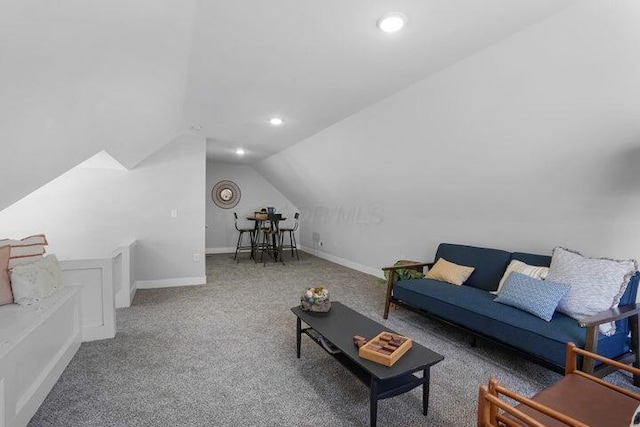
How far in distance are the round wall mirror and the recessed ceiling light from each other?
6.38 metres

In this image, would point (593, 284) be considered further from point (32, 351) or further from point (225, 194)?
point (225, 194)

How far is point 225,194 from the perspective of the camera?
7645mm

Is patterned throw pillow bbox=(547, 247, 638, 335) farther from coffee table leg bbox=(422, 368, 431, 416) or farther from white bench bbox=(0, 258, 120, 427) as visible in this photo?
white bench bbox=(0, 258, 120, 427)

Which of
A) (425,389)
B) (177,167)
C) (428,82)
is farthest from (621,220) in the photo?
(177,167)

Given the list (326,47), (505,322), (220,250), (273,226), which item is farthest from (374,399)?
(220,250)

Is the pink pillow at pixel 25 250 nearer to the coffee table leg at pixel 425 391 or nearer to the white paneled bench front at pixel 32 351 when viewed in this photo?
the white paneled bench front at pixel 32 351

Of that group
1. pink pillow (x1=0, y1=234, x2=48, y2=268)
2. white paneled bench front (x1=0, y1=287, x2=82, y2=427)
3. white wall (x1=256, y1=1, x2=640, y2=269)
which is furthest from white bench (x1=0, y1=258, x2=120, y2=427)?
white wall (x1=256, y1=1, x2=640, y2=269)

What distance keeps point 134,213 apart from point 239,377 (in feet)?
10.3

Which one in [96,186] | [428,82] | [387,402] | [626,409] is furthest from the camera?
[96,186]

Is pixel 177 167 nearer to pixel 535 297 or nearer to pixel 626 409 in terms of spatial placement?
pixel 535 297

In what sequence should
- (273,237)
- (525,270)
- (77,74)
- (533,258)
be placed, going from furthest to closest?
(273,237) < (533,258) < (525,270) < (77,74)

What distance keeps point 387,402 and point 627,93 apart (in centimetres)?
231

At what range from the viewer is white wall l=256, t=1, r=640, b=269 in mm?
1788

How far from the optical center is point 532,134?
2371 mm
